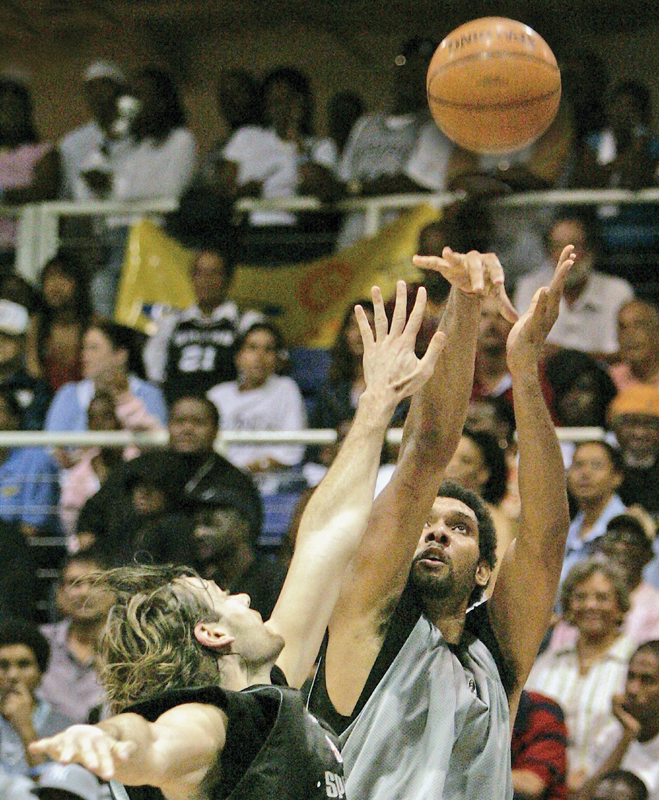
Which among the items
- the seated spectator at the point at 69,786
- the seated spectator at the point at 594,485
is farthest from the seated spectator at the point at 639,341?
the seated spectator at the point at 69,786

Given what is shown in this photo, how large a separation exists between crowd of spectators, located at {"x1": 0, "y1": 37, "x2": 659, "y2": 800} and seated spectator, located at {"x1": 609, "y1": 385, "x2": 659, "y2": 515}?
0.01 m

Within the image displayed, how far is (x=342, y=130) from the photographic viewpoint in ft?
31.0

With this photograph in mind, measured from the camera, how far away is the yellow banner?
842 centimetres

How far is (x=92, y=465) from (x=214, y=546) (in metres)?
1.52

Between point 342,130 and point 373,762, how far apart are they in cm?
659

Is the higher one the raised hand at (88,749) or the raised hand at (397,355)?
the raised hand at (397,355)

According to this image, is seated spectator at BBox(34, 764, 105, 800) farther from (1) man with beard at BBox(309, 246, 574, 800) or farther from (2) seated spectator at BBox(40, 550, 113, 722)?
(1) man with beard at BBox(309, 246, 574, 800)

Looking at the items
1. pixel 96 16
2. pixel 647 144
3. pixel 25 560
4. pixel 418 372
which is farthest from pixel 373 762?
pixel 96 16

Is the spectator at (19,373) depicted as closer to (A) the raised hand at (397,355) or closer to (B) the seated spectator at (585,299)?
(B) the seated spectator at (585,299)

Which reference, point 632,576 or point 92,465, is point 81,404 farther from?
point 632,576

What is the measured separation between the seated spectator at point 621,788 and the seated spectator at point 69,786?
1.91 metres

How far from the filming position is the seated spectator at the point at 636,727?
544 cm

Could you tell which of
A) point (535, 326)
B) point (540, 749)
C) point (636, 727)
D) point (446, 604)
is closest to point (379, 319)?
point (535, 326)

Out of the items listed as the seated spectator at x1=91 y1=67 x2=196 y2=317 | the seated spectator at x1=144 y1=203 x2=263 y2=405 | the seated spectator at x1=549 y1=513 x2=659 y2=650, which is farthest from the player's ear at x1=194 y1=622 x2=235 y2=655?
the seated spectator at x1=91 y1=67 x2=196 y2=317
